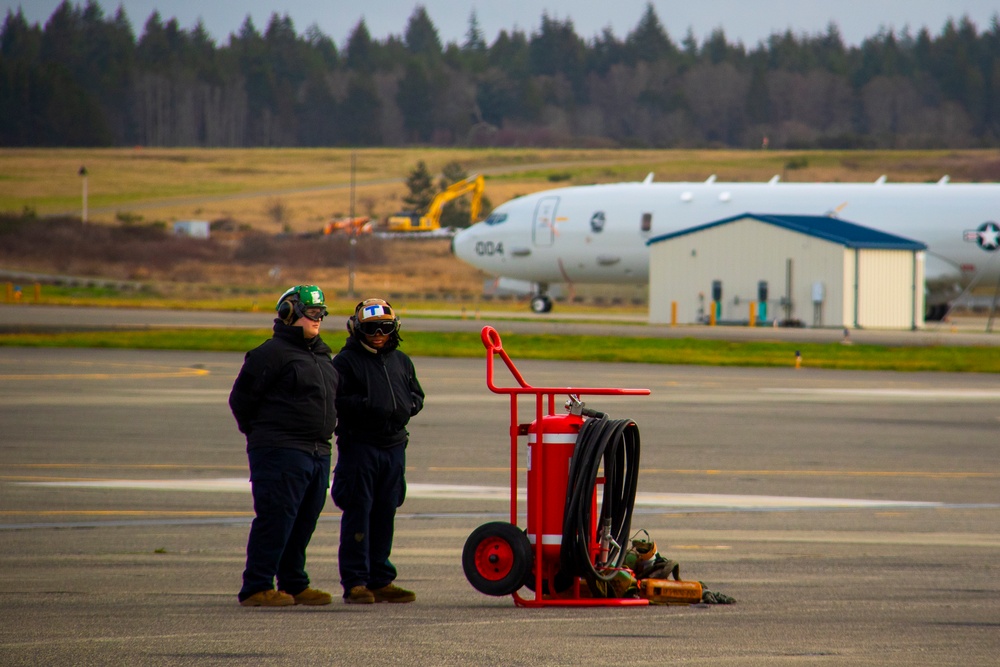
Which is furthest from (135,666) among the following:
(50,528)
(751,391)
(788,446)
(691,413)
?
(751,391)

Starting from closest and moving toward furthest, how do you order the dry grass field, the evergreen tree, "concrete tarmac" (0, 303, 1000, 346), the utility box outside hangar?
1. "concrete tarmac" (0, 303, 1000, 346)
2. the utility box outside hangar
3. the dry grass field
4. the evergreen tree

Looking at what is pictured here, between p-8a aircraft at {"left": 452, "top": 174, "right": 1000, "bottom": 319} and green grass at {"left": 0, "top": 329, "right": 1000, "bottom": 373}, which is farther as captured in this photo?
p-8a aircraft at {"left": 452, "top": 174, "right": 1000, "bottom": 319}

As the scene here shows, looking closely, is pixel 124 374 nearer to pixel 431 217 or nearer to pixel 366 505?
pixel 366 505

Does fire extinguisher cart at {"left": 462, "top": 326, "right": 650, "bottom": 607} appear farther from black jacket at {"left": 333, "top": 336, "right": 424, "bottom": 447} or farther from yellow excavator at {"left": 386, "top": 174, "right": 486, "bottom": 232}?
yellow excavator at {"left": 386, "top": 174, "right": 486, "bottom": 232}

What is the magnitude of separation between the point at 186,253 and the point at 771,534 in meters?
91.3

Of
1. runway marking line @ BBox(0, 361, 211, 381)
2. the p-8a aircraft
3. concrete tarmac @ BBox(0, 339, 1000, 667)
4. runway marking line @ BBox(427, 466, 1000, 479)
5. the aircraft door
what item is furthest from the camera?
the aircraft door

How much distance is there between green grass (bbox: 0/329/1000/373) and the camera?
3434cm

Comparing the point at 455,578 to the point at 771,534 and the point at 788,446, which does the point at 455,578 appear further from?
the point at 788,446

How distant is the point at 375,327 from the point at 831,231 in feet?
137

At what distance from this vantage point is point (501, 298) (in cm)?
7925

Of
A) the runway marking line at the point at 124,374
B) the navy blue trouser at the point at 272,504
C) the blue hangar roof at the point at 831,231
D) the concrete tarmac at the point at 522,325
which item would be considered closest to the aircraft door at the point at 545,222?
the concrete tarmac at the point at 522,325

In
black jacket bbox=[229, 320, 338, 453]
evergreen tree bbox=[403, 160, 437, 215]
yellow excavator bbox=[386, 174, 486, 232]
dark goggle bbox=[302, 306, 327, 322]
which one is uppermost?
evergreen tree bbox=[403, 160, 437, 215]

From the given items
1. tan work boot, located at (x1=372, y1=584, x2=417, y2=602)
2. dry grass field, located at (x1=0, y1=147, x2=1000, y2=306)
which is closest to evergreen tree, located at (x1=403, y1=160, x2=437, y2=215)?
dry grass field, located at (x1=0, y1=147, x2=1000, y2=306)

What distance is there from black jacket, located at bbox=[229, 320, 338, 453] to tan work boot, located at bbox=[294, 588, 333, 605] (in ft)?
2.81
